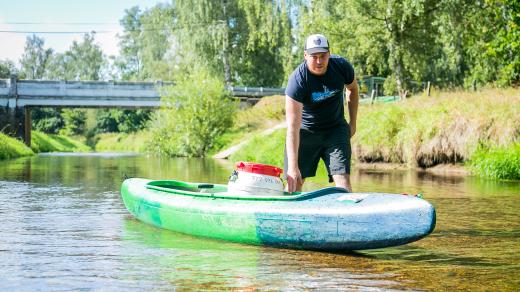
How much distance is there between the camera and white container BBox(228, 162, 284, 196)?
23.2 feet

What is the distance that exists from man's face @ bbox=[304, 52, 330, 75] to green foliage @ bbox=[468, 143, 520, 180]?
10193 mm

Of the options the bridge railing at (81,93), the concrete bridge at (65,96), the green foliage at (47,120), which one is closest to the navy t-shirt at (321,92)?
the concrete bridge at (65,96)

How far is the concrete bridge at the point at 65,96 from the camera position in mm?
47812

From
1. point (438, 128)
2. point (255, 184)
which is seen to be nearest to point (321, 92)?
point (255, 184)

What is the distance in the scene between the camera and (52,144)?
60.6 metres

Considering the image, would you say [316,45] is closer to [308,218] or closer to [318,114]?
[318,114]

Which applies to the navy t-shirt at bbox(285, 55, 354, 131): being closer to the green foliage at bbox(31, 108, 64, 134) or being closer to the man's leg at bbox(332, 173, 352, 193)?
the man's leg at bbox(332, 173, 352, 193)

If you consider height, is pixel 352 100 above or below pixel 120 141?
above

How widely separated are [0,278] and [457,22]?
25690 millimetres

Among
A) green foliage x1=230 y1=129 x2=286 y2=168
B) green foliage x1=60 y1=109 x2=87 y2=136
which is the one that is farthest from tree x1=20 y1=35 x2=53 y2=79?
green foliage x1=230 y1=129 x2=286 y2=168

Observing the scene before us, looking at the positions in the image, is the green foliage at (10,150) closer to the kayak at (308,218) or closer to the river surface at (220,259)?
the river surface at (220,259)

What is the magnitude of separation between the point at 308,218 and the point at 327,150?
1274mm

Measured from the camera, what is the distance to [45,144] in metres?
57.8

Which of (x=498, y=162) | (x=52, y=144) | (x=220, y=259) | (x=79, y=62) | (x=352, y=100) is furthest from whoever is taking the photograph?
(x=79, y=62)
